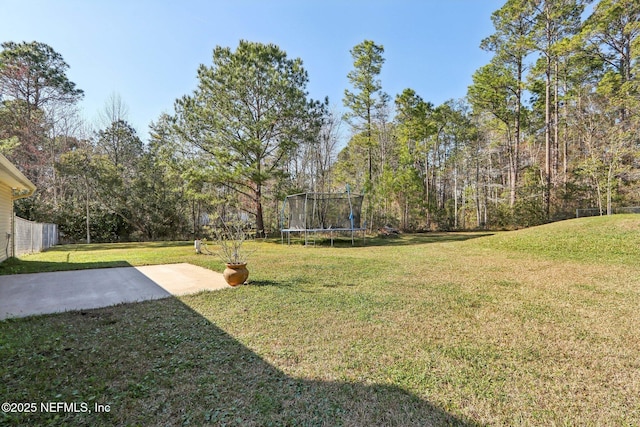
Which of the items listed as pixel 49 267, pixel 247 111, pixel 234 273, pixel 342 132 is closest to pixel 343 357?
pixel 234 273

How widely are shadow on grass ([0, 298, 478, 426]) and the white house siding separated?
21.8ft

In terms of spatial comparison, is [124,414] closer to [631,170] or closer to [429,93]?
[631,170]

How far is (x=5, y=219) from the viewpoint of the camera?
7.63 metres

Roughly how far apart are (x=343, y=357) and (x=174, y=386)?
50.3 inches

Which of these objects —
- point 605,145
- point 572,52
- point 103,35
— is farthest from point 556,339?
point 572,52

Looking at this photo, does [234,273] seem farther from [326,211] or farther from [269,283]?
[326,211]

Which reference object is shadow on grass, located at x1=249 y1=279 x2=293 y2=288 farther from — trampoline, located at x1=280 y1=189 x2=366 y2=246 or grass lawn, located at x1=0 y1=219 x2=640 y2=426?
trampoline, located at x1=280 y1=189 x2=366 y2=246

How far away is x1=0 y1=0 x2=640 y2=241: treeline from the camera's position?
13656mm

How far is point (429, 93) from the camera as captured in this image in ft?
66.0

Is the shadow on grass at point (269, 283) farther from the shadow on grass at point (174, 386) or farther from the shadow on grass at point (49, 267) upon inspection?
the shadow on grass at point (49, 267)

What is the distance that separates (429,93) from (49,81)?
24966 mm

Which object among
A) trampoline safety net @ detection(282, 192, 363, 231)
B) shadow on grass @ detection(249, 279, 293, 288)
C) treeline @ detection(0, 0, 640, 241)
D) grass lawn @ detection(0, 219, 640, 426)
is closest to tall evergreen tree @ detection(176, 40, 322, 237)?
treeline @ detection(0, 0, 640, 241)

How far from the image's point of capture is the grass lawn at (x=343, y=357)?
171cm

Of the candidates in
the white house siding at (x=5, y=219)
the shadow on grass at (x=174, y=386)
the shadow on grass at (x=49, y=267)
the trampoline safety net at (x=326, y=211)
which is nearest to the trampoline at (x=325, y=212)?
the trampoline safety net at (x=326, y=211)
